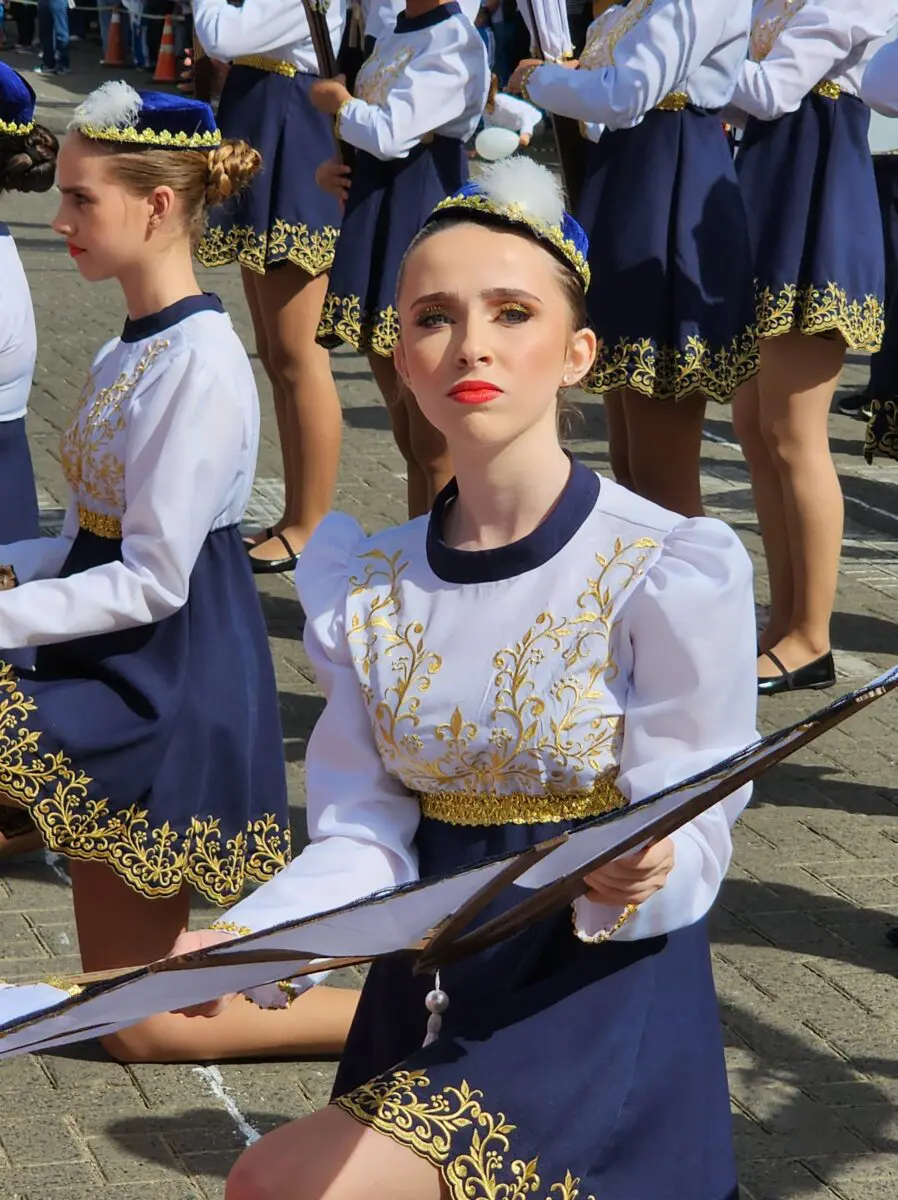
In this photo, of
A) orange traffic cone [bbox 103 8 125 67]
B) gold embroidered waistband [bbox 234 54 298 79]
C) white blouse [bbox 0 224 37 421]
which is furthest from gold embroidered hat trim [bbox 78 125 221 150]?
orange traffic cone [bbox 103 8 125 67]

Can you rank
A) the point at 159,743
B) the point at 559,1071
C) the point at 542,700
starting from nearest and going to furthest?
1. the point at 559,1071
2. the point at 542,700
3. the point at 159,743

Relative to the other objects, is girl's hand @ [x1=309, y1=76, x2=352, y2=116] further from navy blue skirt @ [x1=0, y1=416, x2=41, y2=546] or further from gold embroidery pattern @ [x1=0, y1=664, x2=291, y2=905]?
gold embroidery pattern @ [x1=0, y1=664, x2=291, y2=905]

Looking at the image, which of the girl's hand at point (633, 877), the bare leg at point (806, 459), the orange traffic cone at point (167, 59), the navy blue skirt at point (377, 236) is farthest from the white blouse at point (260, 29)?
the orange traffic cone at point (167, 59)

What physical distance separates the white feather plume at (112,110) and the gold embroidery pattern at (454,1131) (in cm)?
219

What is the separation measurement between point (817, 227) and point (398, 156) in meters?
1.24

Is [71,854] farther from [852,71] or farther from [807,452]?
[852,71]

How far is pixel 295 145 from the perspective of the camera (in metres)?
6.82

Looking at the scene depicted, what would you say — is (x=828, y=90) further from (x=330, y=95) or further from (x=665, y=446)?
(x=330, y=95)

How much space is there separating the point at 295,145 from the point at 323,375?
78cm

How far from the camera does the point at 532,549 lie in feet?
8.23

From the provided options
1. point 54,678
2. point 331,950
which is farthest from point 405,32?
point 331,950

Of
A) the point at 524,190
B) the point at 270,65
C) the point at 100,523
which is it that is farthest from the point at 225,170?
the point at 270,65

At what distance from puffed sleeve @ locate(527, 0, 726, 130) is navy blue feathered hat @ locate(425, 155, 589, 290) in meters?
2.52

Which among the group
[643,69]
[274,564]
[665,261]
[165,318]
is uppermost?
[643,69]
